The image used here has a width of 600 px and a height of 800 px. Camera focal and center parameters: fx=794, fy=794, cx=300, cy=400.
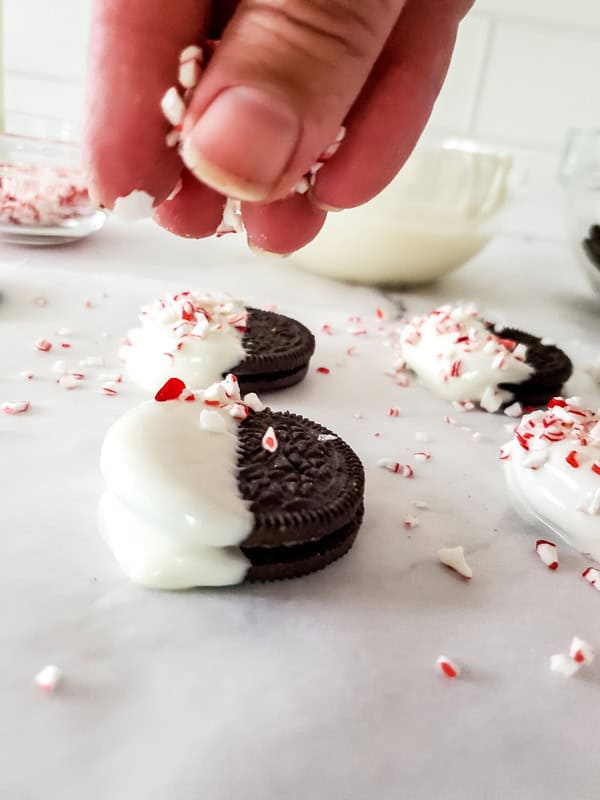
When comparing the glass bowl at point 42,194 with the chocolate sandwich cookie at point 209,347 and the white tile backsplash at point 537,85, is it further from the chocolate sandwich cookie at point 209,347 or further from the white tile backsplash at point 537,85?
the white tile backsplash at point 537,85

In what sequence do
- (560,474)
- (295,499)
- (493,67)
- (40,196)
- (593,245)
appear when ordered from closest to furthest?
1. (295,499)
2. (560,474)
3. (40,196)
4. (593,245)
5. (493,67)

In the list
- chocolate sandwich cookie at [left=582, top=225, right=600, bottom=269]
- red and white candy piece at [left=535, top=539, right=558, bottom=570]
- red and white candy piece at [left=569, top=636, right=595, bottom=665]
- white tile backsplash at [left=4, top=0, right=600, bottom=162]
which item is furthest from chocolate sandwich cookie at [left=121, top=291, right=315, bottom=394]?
white tile backsplash at [left=4, top=0, right=600, bottom=162]

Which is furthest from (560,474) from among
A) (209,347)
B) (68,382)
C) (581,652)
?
(68,382)

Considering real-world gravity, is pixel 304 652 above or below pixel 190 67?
below

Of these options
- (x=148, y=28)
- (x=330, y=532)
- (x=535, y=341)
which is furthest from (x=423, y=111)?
(x=535, y=341)

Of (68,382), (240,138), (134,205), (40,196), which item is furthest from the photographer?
(40,196)

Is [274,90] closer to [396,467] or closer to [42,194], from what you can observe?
[396,467]
